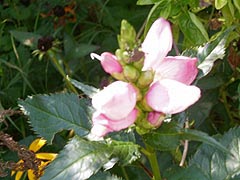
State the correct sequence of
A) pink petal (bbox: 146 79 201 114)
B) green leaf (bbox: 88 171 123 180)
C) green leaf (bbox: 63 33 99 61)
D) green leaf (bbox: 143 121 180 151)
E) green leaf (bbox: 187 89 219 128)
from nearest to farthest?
pink petal (bbox: 146 79 201 114) → green leaf (bbox: 143 121 180 151) → green leaf (bbox: 88 171 123 180) → green leaf (bbox: 187 89 219 128) → green leaf (bbox: 63 33 99 61)

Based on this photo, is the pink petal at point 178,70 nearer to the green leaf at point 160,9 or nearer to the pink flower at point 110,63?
the pink flower at point 110,63

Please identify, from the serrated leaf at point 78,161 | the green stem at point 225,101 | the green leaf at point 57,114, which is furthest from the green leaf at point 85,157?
the green stem at point 225,101

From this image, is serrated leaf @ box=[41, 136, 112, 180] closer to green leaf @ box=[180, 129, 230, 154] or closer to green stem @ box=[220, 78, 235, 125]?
green leaf @ box=[180, 129, 230, 154]

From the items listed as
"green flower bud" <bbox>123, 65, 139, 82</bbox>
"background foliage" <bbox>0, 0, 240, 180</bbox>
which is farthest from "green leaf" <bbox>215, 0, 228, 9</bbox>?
"green flower bud" <bbox>123, 65, 139, 82</bbox>

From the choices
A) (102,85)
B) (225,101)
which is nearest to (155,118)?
(102,85)

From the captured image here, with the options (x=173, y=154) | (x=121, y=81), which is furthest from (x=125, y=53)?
(x=173, y=154)

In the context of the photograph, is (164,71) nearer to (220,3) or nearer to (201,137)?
(201,137)

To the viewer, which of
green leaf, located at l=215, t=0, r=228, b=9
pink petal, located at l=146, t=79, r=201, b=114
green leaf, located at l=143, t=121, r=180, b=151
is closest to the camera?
pink petal, located at l=146, t=79, r=201, b=114
